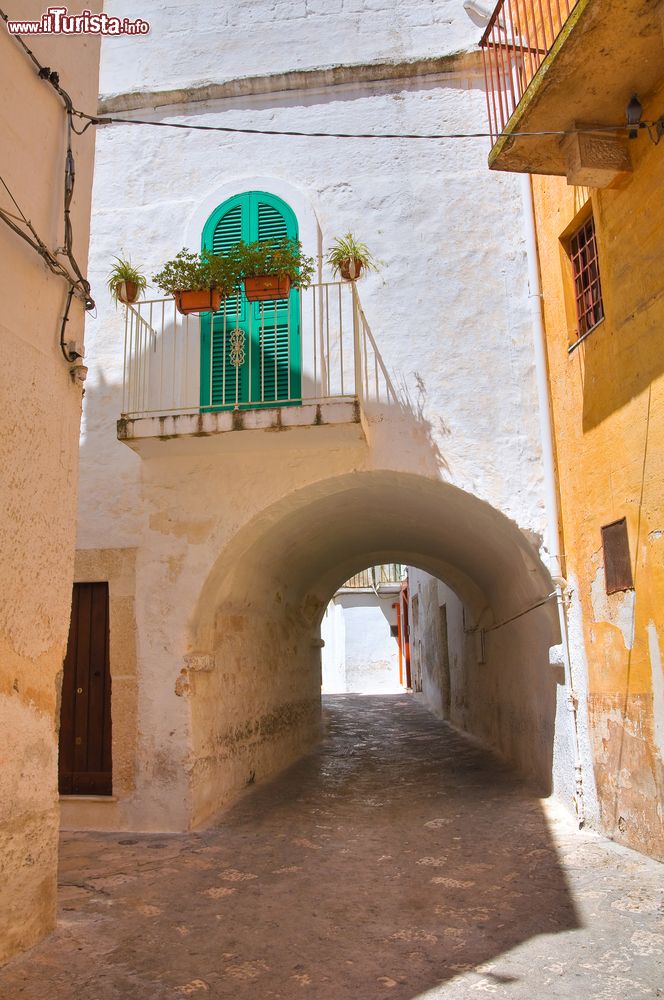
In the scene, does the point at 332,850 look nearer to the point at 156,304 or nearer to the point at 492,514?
the point at 492,514

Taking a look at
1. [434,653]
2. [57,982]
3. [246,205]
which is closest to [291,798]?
[57,982]

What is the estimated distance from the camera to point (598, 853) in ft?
17.6

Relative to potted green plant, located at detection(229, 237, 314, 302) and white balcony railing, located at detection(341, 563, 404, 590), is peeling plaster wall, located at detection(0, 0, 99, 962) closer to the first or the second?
potted green plant, located at detection(229, 237, 314, 302)

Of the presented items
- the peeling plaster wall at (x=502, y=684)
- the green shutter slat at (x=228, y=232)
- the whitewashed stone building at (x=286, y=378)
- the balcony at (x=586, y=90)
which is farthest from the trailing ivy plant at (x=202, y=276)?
the peeling plaster wall at (x=502, y=684)

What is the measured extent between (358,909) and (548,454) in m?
3.88

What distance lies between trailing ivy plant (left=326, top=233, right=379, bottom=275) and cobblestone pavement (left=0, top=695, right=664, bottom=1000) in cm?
486

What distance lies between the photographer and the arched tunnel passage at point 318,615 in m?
7.08

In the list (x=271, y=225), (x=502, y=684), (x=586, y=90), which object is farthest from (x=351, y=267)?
(x=502, y=684)

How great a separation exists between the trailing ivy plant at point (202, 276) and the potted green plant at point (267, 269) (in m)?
0.09

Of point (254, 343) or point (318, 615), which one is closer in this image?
point (254, 343)

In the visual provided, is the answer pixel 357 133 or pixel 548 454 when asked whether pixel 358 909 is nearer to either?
pixel 548 454

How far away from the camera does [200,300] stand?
6.91 meters

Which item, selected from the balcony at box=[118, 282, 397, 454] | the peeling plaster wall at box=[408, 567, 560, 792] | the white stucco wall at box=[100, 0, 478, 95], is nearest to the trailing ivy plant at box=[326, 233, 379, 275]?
the balcony at box=[118, 282, 397, 454]

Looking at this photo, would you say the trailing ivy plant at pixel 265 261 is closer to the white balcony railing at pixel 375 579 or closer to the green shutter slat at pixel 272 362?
the green shutter slat at pixel 272 362
